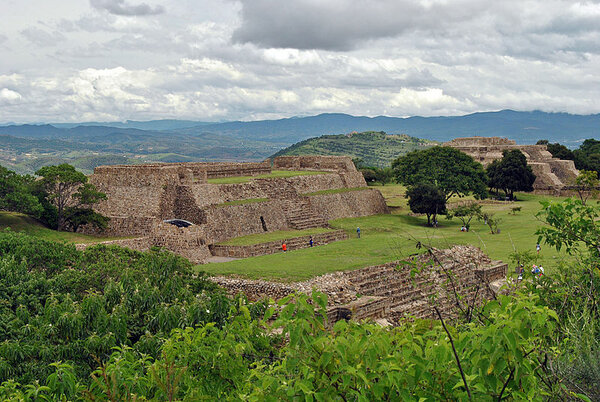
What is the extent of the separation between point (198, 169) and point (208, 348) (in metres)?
21.7

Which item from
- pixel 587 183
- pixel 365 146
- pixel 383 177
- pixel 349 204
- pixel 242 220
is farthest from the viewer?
pixel 365 146

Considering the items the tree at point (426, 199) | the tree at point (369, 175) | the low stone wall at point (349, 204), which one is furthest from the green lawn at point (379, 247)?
the tree at point (369, 175)

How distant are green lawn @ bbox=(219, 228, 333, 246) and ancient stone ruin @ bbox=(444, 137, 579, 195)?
88.0ft

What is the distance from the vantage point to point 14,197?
1984 centimetres

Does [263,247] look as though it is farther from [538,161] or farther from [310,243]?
[538,161]

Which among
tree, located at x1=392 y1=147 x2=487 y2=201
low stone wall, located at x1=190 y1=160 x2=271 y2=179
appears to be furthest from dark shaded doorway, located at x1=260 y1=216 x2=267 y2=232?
tree, located at x1=392 y1=147 x2=487 y2=201

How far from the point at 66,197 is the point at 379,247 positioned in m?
12.1

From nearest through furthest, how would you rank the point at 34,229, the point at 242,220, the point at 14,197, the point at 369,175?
the point at 14,197 < the point at 34,229 < the point at 242,220 < the point at 369,175

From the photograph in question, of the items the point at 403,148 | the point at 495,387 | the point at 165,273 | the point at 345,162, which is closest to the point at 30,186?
the point at 165,273

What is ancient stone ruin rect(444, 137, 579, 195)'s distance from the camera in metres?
46.0

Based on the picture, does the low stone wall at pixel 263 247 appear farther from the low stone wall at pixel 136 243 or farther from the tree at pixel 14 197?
the tree at pixel 14 197

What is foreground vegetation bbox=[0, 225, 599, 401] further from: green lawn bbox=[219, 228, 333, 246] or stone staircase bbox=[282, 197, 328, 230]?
stone staircase bbox=[282, 197, 328, 230]

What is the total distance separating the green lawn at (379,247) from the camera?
15398 mm

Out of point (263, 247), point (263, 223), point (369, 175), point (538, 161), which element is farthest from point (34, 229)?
point (538, 161)
